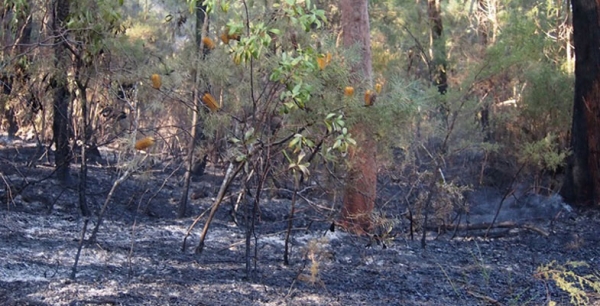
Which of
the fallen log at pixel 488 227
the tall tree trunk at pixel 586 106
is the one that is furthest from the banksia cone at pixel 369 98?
the tall tree trunk at pixel 586 106

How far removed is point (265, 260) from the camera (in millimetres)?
8633

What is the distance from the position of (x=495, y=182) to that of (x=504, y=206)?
232 cm

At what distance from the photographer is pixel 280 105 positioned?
745cm

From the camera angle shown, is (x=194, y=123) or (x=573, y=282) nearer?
(x=573, y=282)

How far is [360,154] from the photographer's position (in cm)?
947

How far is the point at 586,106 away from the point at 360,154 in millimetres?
5834

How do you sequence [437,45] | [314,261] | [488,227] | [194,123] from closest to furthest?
[314,261], [194,123], [488,227], [437,45]

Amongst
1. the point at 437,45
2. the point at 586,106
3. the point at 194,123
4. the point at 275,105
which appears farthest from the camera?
the point at 437,45

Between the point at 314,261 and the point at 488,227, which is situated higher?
the point at 314,261

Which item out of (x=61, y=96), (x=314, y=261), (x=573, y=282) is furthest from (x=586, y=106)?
(x=61, y=96)

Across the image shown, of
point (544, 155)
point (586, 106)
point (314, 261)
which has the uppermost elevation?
point (586, 106)

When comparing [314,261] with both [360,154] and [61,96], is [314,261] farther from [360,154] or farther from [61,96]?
[61,96]

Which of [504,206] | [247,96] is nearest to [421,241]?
[247,96]

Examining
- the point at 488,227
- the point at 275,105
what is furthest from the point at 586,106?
the point at 275,105
